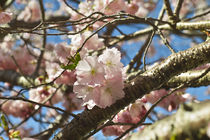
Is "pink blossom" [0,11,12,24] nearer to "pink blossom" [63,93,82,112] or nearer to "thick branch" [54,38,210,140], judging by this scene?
"thick branch" [54,38,210,140]

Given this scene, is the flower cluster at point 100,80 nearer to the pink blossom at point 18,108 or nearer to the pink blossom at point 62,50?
the pink blossom at point 62,50

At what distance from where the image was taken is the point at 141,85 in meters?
0.99

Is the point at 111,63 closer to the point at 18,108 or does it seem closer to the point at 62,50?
the point at 62,50

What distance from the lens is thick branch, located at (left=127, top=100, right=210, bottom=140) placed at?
1.82 ft

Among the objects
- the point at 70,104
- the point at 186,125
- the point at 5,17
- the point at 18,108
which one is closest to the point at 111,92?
the point at 186,125

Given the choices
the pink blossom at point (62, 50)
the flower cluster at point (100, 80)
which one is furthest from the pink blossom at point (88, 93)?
the pink blossom at point (62, 50)

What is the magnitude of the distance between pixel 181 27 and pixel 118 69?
843 millimetres

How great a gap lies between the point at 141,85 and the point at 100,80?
17 cm

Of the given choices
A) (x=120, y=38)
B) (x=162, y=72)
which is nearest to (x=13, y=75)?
(x=120, y=38)

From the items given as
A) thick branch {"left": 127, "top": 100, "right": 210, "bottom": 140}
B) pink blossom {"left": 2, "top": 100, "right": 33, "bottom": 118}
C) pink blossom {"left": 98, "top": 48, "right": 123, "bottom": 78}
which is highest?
pink blossom {"left": 2, "top": 100, "right": 33, "bottom": 118}

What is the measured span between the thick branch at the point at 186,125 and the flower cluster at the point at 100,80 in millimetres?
330

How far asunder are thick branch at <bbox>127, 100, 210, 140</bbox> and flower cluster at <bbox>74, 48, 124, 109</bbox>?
0.33m

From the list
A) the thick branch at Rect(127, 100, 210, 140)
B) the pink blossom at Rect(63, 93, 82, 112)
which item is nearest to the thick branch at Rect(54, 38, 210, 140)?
the thick branch at Rect(127, 100, 210, 140)

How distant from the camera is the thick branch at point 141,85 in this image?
99cm
